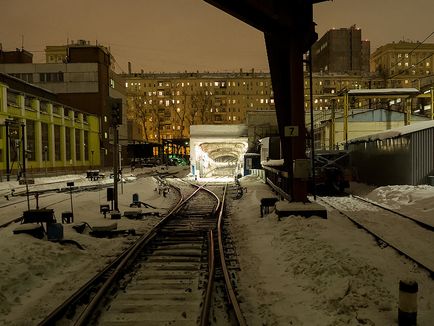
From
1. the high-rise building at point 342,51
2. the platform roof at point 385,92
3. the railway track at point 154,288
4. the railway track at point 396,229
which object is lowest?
the railway track at point 396,229

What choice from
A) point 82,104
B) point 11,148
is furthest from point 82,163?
point 11,148

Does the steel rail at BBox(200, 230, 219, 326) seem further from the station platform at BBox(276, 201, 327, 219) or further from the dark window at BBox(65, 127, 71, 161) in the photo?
the dark window at BBox(65, 127, 71, 161)

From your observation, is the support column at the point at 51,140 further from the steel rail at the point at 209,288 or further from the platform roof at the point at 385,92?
the steel rail at the point at 209,288

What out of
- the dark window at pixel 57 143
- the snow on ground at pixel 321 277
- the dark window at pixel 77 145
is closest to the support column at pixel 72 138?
the dark window at pixel 77 145

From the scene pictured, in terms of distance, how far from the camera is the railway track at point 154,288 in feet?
18.2

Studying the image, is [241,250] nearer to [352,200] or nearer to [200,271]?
[200,271]

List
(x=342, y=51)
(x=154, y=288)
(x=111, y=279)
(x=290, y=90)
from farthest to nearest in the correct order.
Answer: (x=342, y=51), (x=290, y=90), (x=111, y=279), (x=154, y=288)

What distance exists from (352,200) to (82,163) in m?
47.6

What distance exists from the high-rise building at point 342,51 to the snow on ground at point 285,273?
111 meters

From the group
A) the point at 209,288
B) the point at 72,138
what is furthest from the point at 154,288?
the point at 72,138

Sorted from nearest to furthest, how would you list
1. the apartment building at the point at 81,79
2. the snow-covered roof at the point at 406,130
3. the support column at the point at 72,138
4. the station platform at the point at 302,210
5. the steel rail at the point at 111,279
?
the steel rail at the point at 111,279 < the station platform at the point at 302,210 < the snow-covered roof at the point at 406,130 < the support column at the point at 72,138 < the apartment building at the point at 81,79

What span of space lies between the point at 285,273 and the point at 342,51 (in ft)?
395

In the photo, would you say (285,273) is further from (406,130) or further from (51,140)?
(51,140)

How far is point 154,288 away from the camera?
671 centimetres
